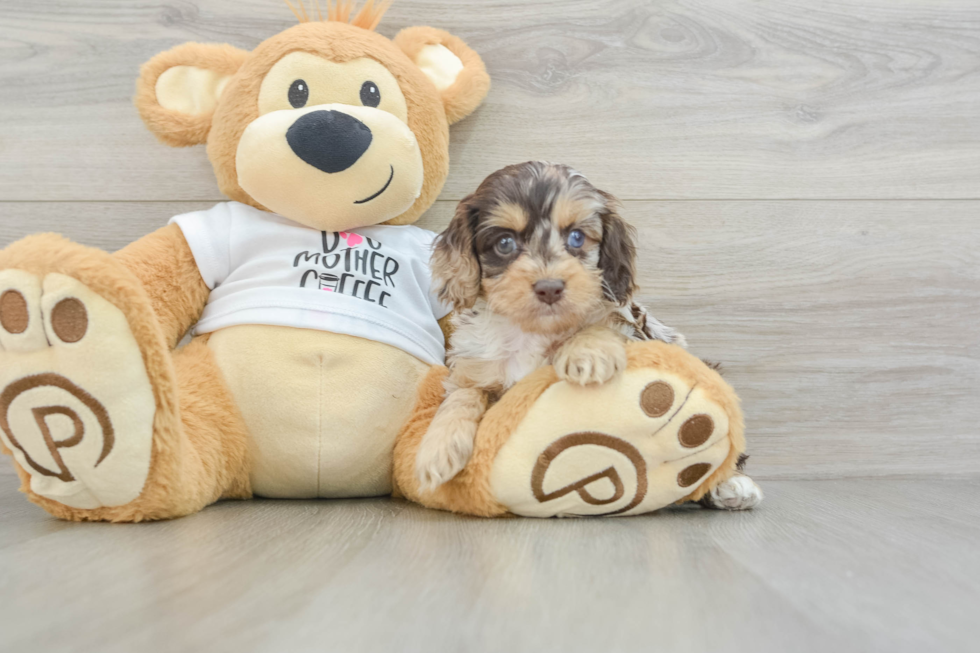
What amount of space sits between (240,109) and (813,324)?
165 centimetres

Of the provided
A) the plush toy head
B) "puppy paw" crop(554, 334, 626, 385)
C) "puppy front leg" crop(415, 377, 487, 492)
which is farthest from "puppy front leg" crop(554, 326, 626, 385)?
the plush toy head

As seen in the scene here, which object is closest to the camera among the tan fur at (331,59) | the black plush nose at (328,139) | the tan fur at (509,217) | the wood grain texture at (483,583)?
the wood grain texture at (483,583)

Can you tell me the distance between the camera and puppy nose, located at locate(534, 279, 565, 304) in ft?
4.19

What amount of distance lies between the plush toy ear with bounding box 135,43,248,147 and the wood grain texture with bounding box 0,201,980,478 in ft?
2.11

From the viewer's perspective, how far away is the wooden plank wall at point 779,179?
1955 mm

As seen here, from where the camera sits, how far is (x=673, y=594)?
912 millimetres

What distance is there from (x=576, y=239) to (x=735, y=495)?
2.19 feet

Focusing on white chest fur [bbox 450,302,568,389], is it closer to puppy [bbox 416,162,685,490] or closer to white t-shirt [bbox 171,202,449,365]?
puppy [bbox 416,162,685,490]

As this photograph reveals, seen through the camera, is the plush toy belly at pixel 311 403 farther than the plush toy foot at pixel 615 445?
Yes

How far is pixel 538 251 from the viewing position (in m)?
1.36

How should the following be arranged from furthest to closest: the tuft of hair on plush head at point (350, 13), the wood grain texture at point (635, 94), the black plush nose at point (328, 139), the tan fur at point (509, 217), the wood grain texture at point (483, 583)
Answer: the wood grain texture at point (635, 94)
the tuft of hair on plush head at point (350, 13)
the black plush nose at point (328, 139)
the tan fur at point (509, 217)
the wood grain texture at point (483, 583)

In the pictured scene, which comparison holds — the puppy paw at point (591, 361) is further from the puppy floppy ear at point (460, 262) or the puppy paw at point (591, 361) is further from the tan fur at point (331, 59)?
the tan fur at point (331, 59)

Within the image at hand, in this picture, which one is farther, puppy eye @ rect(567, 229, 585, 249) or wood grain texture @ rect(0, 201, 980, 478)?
wood grain texture @ rect(0, 201, 980, 478)

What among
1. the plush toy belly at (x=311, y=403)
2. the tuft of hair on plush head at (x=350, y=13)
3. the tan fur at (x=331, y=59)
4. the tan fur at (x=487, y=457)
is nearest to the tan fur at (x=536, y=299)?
the tan fur at (x=487, y=457)
